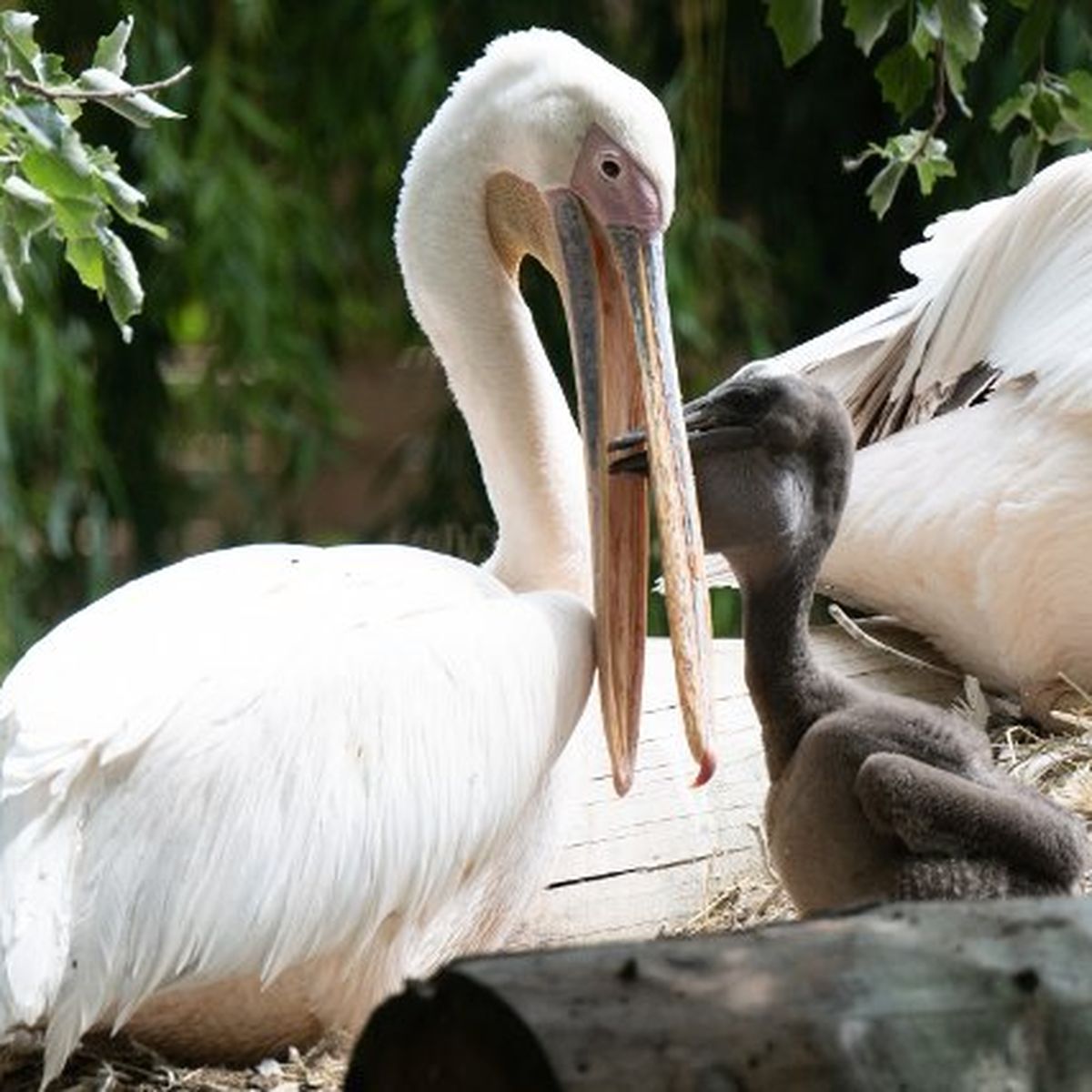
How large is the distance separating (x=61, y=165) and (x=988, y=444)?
2.05m

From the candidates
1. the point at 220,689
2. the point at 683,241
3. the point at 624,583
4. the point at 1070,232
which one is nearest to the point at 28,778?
the point at 220,689

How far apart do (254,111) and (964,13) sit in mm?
4253

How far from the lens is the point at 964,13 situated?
3.38 m

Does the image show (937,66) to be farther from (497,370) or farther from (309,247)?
(309,247)

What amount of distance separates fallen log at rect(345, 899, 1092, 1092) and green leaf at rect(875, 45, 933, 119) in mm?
1732

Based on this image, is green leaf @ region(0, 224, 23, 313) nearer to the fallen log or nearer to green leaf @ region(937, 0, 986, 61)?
green leaf @ region(937, 0, 986, 61)

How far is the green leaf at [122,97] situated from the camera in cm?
304

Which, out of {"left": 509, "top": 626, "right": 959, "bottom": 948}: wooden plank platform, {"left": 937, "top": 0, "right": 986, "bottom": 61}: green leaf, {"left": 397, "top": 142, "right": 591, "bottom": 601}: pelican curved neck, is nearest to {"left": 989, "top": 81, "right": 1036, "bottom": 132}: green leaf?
{"left": 937, "top": 0, "right": 986, "bottom": 61}: green leaf

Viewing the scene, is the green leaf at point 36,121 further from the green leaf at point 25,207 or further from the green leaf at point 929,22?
the green leaf at point 929,22

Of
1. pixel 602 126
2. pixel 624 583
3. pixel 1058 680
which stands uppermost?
pixel 602 126

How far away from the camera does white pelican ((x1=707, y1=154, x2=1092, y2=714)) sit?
4.45m

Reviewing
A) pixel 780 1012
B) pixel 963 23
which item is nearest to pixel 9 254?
pixel 963 23

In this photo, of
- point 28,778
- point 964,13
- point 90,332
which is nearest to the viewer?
point 28,778

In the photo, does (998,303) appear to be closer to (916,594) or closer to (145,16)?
(916,594)
